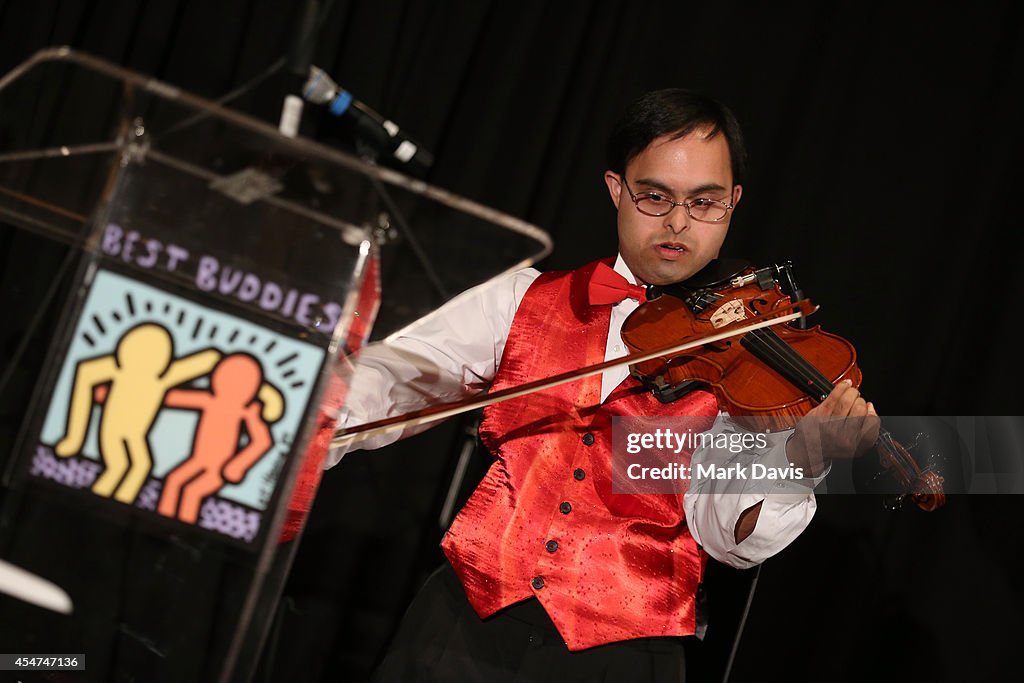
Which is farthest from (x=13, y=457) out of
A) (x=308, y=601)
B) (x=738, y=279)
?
(x=308, y=601)

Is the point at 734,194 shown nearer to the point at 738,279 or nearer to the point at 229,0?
the point at 738,279

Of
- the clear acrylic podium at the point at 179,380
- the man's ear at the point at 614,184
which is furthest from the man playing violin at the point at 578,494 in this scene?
the clear acrylic podium at the point at 179,380

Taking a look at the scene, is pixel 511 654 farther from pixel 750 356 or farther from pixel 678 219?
pixel 678 219

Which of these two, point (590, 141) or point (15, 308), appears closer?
point (15, 308)

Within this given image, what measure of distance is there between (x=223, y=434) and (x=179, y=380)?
6 centimetres

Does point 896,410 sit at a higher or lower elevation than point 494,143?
lower

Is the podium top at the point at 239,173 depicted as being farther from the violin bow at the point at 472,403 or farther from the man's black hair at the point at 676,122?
the man's black hair at the point at 676,122

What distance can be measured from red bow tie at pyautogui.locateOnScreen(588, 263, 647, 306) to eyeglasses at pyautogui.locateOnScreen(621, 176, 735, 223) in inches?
5.4

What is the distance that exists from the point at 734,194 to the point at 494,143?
82 centimetres

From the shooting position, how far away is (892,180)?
231cm

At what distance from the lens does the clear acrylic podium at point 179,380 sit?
31.0 inches

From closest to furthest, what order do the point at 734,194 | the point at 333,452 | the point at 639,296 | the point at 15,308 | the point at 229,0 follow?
1. the point at 15,308
2. the point at 333,452
3. the point at 639,296
4. the point at 734,194
5. the point at 229,0
